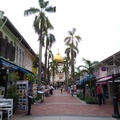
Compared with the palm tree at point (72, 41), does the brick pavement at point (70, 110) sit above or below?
below

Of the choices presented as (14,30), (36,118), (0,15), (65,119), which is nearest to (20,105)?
(36,118)

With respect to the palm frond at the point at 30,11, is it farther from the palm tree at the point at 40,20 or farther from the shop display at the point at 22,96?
the shop display at the point at 22,96

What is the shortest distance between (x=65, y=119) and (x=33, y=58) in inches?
894

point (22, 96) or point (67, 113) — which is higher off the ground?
point (22, 96)

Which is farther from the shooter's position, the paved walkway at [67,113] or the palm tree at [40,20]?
the palm tree at [40,20]

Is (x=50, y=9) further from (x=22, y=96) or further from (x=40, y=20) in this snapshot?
(x=22, y=96)

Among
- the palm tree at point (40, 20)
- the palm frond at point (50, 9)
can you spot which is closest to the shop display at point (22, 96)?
the palm tree at point (40, 20)

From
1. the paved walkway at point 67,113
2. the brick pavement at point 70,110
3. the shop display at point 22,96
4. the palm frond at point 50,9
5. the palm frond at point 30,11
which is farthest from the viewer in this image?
the palm frond at point 50,9

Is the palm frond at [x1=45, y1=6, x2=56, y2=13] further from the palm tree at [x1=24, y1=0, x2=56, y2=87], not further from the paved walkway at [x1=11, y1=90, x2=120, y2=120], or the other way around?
the paved walkway at [x1=11, y1=90, x2=120, y2=120]

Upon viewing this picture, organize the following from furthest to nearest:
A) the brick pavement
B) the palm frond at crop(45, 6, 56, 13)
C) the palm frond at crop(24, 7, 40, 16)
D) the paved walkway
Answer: the palm frond at crop(45, 6, 56, 13)
the palm frond at crop(24, 7, 40, 16)
the brick pavement
the paved walkway

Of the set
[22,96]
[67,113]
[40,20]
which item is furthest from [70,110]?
[40,20]

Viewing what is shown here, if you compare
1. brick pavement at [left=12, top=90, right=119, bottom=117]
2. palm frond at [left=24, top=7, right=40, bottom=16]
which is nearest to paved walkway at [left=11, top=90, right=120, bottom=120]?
brick pavement at [left=12, top=90, right=119, bottom=117]

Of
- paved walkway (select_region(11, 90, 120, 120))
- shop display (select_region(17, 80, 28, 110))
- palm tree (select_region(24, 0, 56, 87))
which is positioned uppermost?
palm tree (select_region(24, 0, 56, 87))

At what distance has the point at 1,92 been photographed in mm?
12578
